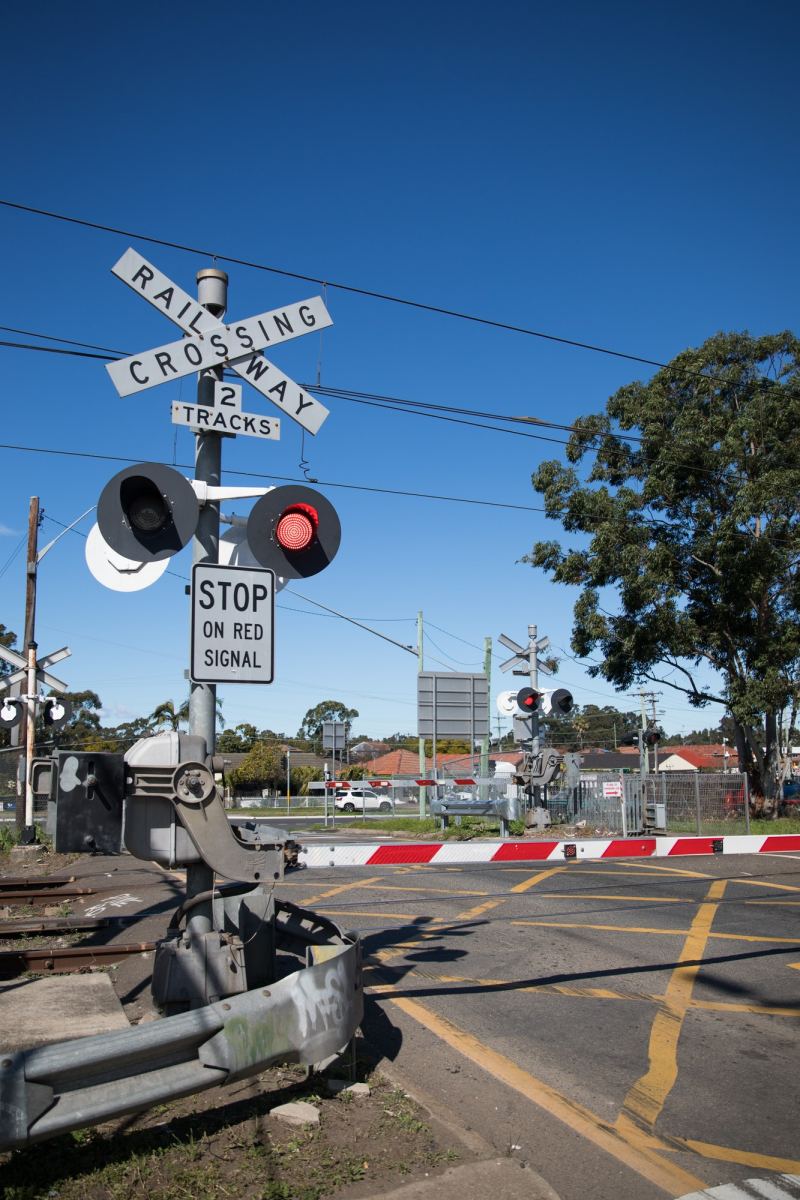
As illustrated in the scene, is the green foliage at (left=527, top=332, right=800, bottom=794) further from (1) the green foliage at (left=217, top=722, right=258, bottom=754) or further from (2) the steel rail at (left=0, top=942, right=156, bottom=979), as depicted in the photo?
(1) the green foliage at (left=217, top=722, right=258, bottom=754)

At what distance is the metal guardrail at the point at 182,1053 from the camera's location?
3.46 meters

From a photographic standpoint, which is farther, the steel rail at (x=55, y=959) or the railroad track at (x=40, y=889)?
the railroad track at (x=40, y=889)

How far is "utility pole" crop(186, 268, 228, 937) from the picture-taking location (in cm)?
543

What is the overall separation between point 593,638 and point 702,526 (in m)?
4.50

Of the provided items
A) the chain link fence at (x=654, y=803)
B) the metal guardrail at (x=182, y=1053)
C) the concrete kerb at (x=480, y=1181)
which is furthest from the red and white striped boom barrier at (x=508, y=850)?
the chain link fence at (x=654, y=803)

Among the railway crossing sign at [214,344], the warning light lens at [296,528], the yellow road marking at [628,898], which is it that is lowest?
the yellow road marking at [628,898]

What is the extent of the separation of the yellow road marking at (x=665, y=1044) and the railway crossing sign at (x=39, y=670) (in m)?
16.7

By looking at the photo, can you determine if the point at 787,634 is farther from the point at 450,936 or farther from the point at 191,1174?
the point at 191,1174

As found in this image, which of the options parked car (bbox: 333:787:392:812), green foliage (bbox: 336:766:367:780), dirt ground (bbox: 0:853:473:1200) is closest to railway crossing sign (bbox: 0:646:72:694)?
dirt ground (bbox: 0:853:473:1200)

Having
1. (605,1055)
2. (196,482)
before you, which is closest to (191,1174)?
(605,1055)

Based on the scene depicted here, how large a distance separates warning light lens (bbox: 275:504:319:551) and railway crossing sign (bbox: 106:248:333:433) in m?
0.65

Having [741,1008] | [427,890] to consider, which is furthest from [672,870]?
[741,1008]

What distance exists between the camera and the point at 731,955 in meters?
8.28

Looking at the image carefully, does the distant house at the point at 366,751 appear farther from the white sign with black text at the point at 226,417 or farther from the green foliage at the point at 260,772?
the white sign with black text at the point at 226,417
